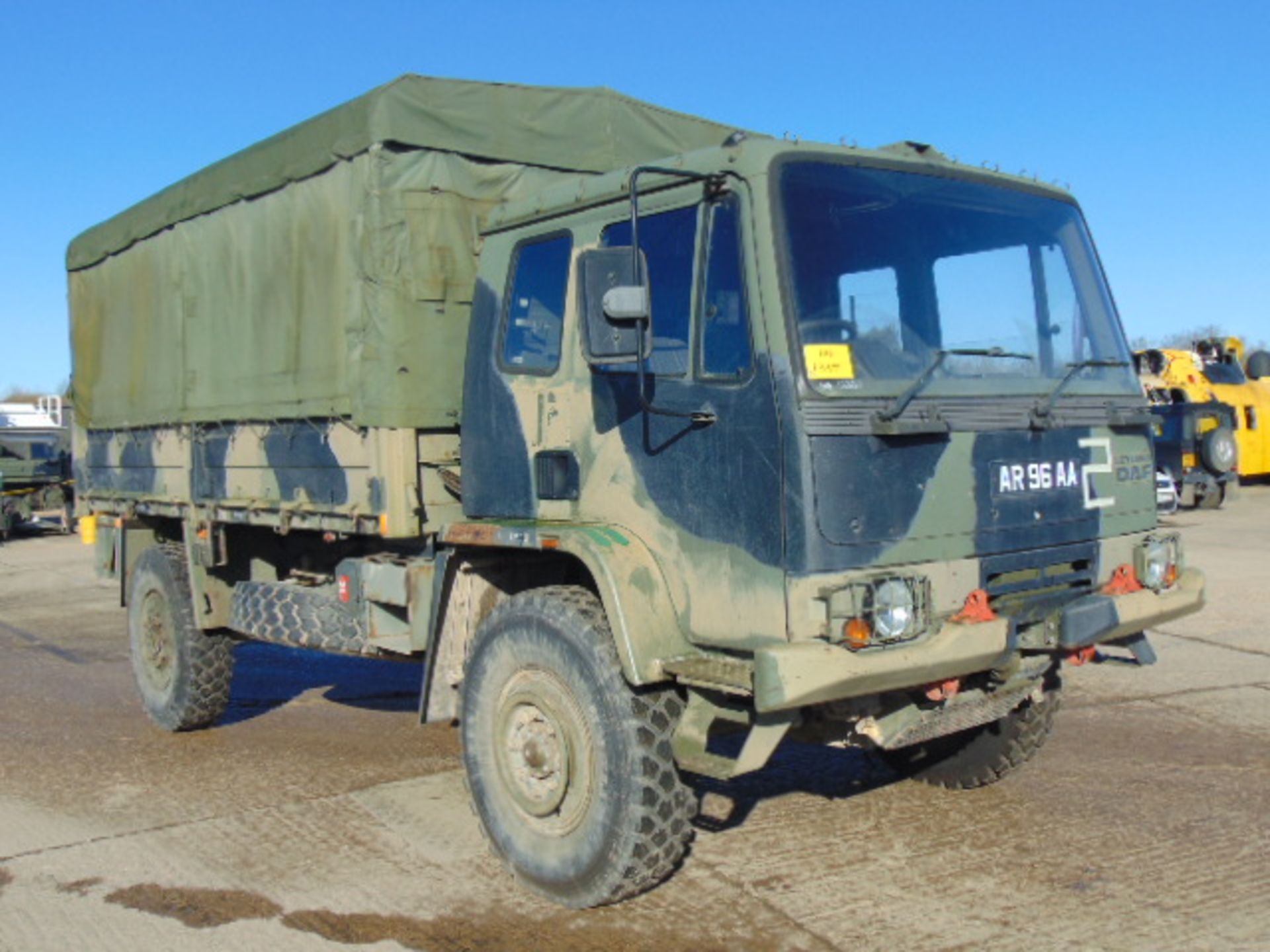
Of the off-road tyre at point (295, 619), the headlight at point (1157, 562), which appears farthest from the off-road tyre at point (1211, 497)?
the off-road tyre at point (295, 619)

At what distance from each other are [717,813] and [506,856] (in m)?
1.13

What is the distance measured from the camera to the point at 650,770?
424 centimetres

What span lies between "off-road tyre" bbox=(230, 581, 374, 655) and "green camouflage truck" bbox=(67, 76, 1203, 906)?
3 centimetres

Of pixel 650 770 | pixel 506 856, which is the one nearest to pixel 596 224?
pixel 650 770

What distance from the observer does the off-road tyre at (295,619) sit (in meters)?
6.11

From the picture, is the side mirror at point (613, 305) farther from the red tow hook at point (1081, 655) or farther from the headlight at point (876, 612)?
the red tow hook at point (1081, 655)

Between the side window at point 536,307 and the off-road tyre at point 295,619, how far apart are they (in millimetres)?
1718

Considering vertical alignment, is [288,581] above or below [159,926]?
above

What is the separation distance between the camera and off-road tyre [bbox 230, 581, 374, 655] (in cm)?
611

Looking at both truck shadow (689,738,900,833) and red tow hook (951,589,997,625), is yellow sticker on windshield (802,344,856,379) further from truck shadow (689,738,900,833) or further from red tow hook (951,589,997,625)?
truck shadow (689,738,900,833)

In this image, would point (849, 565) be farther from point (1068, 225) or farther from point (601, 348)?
point (1068, 225)

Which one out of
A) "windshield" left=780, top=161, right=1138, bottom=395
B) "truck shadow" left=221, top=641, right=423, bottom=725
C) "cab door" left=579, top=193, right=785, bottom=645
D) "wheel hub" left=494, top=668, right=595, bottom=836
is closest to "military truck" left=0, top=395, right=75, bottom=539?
"truck shadow" left=221, top=641, right=423, bottom=725

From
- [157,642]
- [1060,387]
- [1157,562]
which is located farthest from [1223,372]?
→ [157,642]

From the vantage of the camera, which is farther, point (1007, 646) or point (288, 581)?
point (288, 581)
